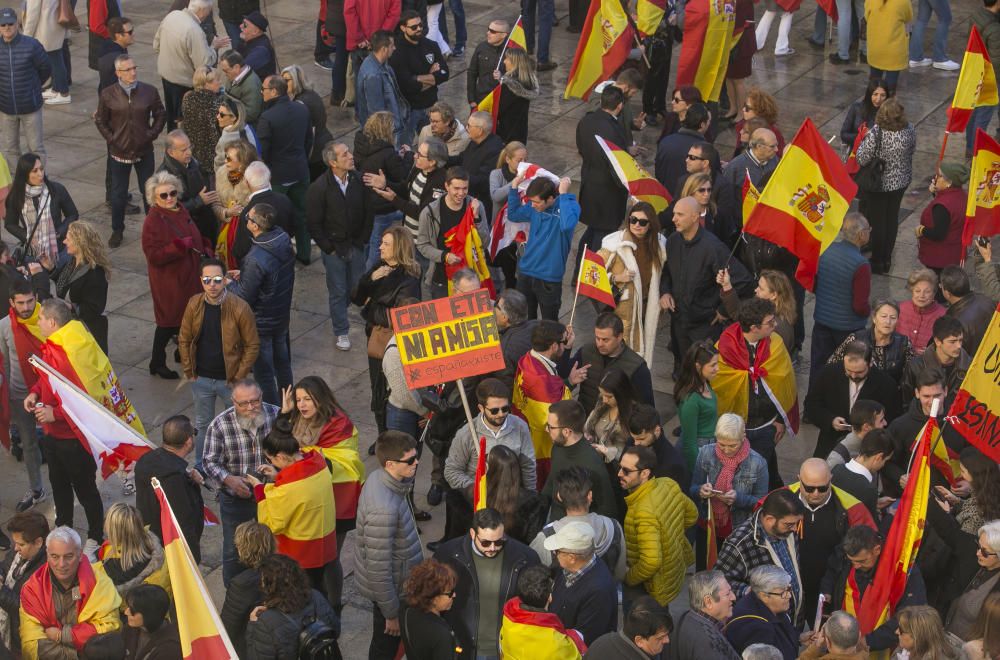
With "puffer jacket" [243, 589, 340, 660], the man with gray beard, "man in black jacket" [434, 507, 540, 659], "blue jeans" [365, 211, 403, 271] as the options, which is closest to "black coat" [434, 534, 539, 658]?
"man in black jacket" [434, 507, 540, 659]

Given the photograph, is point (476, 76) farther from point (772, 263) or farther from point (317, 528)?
point (317, 528)

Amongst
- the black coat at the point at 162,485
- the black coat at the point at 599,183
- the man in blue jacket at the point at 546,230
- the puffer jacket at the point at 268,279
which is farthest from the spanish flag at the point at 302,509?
the black coat at the point at 599,183

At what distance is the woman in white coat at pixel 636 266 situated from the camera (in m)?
11.8

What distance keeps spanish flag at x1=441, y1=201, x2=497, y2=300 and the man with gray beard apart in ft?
9.41

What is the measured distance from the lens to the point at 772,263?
12555 mm

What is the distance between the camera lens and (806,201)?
38.5ft

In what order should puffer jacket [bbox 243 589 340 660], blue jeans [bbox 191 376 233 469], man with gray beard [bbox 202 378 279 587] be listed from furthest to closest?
blue jeans [bbox 191 376 233 469] → man with gray beard [bbox 202 378 279 587] → puffer jacket [bbox 243 589 340 660]

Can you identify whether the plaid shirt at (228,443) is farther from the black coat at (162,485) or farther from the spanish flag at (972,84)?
the spanish flag at (972,84)

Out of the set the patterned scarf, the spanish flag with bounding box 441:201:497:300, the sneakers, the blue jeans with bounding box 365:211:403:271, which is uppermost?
the patterned scarf

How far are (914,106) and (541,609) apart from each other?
12095 mm

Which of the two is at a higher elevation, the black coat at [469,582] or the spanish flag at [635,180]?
the black coat at [469,582]

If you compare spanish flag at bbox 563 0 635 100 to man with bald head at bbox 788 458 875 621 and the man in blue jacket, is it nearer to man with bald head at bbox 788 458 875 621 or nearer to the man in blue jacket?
the man in blue jacket

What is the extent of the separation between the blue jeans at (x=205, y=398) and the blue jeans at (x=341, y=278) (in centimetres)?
172

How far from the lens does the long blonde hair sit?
8500 mm
